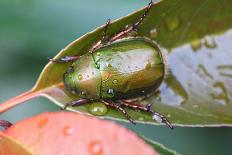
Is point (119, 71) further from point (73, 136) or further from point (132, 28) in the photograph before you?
point (73, 136)

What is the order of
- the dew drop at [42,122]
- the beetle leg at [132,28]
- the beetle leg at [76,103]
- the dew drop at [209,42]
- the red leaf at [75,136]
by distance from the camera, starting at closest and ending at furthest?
the red leaf at [75,136]
the dew drop at [42,122]
the beetle leg at [132,28]
the beetle leg at [76,103]
the dew drop at [209,42]

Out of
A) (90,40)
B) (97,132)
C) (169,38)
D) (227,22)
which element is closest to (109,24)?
(90,40)

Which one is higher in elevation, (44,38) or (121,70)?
(44,38)

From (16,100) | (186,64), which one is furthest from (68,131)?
(186,64)

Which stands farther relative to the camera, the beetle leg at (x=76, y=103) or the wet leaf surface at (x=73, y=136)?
the beetle leg at (x=76, y=103)

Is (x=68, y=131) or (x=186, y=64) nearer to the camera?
(x=68, y=131)

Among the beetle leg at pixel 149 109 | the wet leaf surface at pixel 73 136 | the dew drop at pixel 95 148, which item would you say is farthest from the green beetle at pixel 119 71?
the dew drop at pixel 95 148

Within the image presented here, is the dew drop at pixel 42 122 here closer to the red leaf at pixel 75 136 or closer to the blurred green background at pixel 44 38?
the red leaf at pixel 75 136
